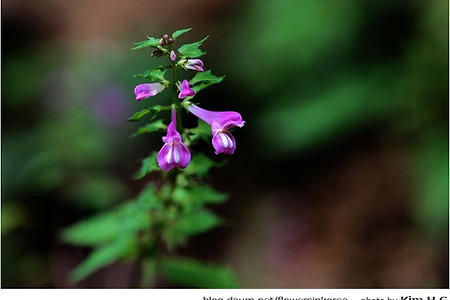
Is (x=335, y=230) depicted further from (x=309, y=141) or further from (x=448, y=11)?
(x=448, y=11)

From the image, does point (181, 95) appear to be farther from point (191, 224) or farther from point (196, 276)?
point (196, 276)

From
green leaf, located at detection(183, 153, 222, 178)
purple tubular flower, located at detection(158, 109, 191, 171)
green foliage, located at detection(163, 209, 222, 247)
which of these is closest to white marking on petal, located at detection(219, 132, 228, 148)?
purple tubular flower, located at detection(158, 109, 191, 171)

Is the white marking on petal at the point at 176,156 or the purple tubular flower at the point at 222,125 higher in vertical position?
the purple tubular flower at the point at 222,125

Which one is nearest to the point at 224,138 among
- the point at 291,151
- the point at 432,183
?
the point at 432,183

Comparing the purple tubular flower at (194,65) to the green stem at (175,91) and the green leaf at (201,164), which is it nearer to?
the green stem at (175,91)

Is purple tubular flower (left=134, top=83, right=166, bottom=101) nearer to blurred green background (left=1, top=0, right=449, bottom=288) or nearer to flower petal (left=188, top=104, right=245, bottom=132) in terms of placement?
flower petal (left=188, top=104, right=245, bottom=132)

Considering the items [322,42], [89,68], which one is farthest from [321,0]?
[89,68]

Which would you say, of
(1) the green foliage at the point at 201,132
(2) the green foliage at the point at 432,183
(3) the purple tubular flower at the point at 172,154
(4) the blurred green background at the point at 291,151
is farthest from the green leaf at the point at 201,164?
(2) the green foliage at the point at 432,183
